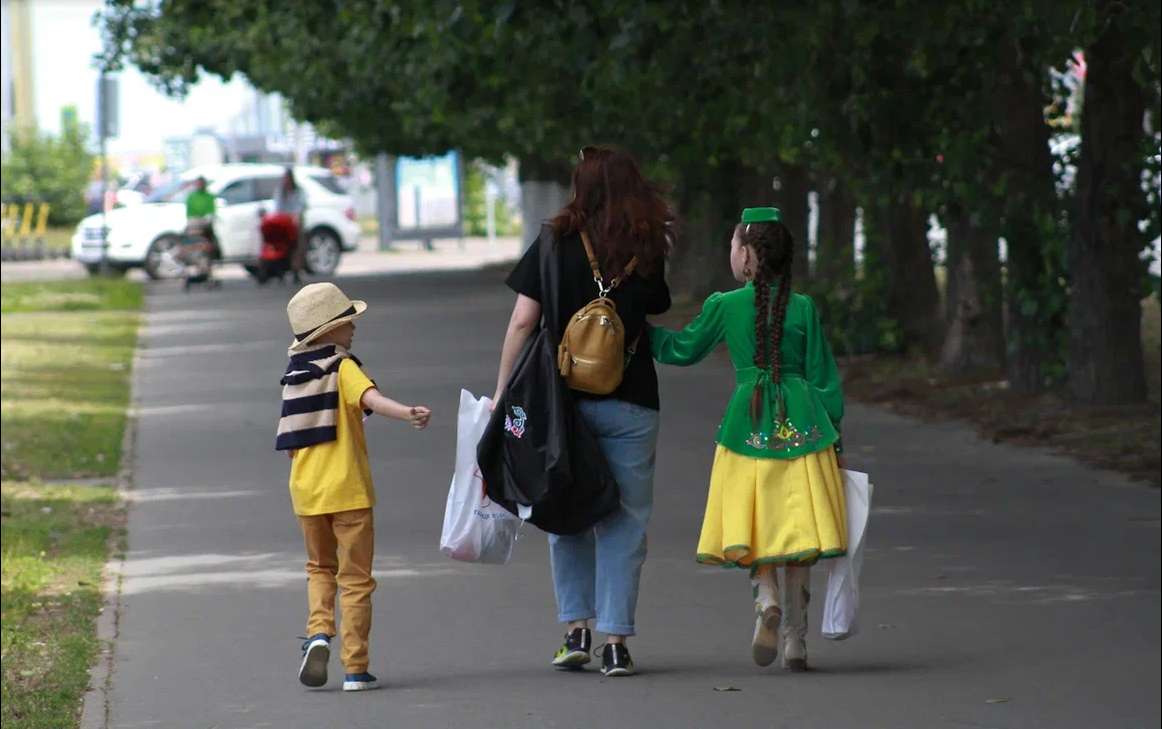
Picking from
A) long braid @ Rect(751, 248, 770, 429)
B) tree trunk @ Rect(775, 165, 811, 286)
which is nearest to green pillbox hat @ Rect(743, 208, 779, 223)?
long braid @ Rect(751, 248, 770, 429)

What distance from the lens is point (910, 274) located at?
17.7m

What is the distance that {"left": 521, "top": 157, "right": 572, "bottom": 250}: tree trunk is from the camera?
110 feet

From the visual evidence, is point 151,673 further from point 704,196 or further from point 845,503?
point 704,196

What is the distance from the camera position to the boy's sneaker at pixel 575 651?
663 centimetres

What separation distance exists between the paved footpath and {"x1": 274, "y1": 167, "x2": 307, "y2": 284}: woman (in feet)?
55.3

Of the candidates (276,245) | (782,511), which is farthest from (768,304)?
(276,245)

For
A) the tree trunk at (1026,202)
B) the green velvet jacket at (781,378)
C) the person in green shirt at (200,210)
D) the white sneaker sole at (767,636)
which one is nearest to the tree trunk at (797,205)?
the tree trunk at (1026,202)

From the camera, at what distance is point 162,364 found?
18609 millimetres

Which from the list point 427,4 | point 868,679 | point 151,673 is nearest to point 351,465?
point 151,673

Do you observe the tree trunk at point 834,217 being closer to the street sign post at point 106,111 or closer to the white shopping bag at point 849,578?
the street sign post at point 106,111

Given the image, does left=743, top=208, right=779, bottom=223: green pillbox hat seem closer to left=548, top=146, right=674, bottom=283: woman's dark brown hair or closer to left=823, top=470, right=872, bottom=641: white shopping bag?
left=548, top=146, right=674, bottom=283: woman's dark brown hair

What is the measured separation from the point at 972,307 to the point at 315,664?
10181 millimetres

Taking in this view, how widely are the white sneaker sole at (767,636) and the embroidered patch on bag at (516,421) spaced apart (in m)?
0.93

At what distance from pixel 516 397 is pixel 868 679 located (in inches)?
56.0
